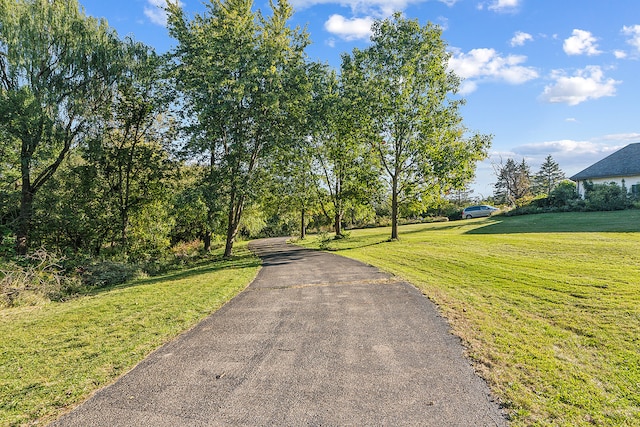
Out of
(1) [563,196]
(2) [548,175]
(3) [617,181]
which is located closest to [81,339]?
(1) [563,196]

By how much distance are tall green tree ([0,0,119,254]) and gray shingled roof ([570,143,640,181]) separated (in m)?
40.4

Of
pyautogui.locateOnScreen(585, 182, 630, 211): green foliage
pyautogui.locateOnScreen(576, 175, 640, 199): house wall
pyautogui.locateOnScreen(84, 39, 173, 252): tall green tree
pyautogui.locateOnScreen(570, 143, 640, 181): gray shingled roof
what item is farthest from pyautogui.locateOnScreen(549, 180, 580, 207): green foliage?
pyautogui.locateOnScreen(84, 39, 173, 252): tall green tree

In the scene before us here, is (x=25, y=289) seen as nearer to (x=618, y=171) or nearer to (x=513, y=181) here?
(x=618, y=171)

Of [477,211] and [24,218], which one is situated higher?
[24,218]

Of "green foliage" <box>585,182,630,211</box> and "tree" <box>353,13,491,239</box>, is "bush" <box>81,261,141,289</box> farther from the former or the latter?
"green foliage" <box>585,182,630,211</box>

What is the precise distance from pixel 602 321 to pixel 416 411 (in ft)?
14.4

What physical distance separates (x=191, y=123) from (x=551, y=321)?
17.6m

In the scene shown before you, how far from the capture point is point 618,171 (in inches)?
1254

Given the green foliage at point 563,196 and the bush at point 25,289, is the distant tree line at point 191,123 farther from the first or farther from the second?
the green foliage at point 563,196

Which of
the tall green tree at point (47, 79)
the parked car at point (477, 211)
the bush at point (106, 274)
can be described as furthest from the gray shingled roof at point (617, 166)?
the tall green tree at point (47, 79)

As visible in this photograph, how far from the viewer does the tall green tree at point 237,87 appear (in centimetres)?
1675

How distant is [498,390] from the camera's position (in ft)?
12.6

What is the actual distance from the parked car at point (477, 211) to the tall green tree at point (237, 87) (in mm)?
27548

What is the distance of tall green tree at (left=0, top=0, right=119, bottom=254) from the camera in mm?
14641
